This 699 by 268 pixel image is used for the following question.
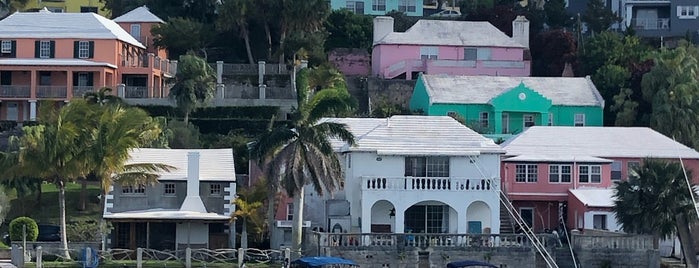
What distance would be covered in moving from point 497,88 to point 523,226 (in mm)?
20667

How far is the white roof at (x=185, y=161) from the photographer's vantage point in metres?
72.6

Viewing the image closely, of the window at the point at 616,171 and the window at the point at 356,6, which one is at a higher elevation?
the window at the point at 356,6

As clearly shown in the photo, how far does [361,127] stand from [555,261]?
490 inches

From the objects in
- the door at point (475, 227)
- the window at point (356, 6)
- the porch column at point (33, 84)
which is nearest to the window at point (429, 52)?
the window at point (356, 6)

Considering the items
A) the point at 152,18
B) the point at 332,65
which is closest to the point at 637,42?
the point at 332,65

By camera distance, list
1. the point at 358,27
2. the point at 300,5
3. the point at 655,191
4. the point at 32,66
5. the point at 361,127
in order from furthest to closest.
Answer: the point at 358,27, the point at 300,5, the point at 32,66, the point at 361,127, the point at 655,191

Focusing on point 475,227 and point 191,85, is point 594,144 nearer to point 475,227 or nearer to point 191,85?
point 475,227

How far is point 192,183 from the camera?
72000 mm

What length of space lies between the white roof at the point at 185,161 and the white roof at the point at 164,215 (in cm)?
168

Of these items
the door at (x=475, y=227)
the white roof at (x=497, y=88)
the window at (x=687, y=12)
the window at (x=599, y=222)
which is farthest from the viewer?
the window at (x=687, y=12)

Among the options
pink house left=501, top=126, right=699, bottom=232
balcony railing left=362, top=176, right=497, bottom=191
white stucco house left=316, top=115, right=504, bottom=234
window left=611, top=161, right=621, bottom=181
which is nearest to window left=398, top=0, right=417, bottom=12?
pink house left=501, top=126, right=699, bottom=232

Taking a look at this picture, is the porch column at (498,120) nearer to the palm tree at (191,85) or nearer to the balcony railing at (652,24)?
the palm tree at (191,85)

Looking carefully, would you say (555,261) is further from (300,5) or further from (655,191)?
(300,5)

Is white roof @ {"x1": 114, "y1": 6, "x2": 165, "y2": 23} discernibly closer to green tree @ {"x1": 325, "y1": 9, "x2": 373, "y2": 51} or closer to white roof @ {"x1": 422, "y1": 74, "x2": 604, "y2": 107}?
green tree @ {"x1": 325, "y1": 9, "x2": 373, "y2": 51}
